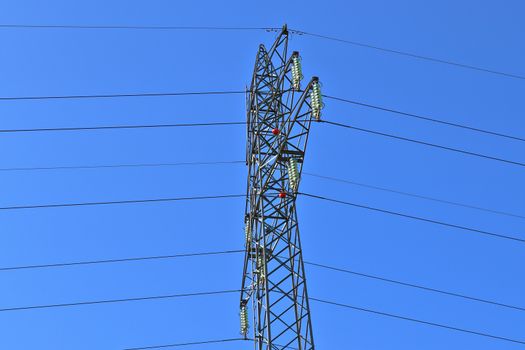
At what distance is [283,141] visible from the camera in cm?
2644

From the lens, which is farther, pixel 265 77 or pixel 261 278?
pixel 265 77

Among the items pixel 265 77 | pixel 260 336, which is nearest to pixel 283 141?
pixel 265 77

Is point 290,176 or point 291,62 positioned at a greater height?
point 291,62

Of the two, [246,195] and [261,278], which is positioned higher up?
[246,195]

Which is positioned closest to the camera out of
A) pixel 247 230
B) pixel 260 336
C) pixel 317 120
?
pixel 317 120

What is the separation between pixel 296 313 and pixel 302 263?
1580 millimetres

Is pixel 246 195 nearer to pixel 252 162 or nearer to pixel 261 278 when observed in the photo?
pixel 252 162

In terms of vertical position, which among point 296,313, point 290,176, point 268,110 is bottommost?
point 296,313

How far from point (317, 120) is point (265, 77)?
212 inches

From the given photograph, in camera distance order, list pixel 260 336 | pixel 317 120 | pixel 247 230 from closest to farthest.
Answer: pixel 317 120, pixel 260 336, pixel 247 230

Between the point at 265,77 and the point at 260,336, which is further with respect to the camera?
the point at 265,77

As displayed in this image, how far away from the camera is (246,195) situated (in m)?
28.6

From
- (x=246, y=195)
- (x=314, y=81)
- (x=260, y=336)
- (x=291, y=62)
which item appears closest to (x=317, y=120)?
(x=314, y=81)

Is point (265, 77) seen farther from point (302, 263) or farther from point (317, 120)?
point (302, 263)
